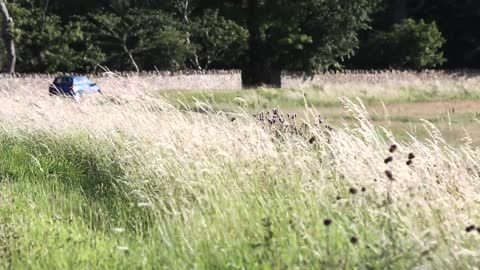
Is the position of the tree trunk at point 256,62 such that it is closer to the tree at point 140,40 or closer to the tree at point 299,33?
the tree at point 299,33

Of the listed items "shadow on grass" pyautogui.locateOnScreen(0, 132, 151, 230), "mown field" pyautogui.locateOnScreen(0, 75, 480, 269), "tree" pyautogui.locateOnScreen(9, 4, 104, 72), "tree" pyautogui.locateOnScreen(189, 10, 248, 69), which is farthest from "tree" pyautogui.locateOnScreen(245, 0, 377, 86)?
"mown field" pyautogui.locateOnScreen(0, 75, 480, 269)

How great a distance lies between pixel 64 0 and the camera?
56125 mm

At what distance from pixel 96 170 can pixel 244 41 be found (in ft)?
149

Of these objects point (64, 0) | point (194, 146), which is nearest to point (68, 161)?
point (194, 146)

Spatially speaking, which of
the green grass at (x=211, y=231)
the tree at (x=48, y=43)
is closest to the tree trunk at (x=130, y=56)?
the tree at (x=48, y=43)

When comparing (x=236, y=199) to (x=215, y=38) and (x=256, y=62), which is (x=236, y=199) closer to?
(x=256, y=62)

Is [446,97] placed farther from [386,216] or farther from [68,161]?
[386,216]

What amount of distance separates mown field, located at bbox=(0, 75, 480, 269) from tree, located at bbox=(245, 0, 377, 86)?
1348 inches

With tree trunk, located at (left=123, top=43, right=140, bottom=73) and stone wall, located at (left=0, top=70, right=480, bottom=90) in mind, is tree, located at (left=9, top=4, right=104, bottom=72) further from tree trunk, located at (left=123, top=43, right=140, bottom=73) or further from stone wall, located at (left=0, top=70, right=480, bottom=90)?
stone wall, located at (left=0, top=70, right=480, bottom=90)

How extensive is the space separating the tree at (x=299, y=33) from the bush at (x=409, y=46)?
4.56 m

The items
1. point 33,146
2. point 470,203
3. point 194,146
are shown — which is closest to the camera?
point 470,203

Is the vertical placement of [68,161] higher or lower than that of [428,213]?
lower

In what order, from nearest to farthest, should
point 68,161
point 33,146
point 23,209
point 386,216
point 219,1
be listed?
point 386,216
point 23,209
point 68,161
point 33,146
point 219,1

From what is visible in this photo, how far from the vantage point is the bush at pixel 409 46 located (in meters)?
54.4
